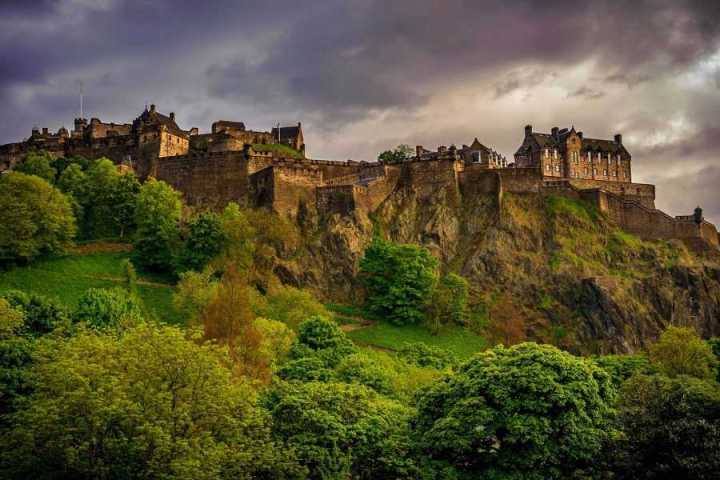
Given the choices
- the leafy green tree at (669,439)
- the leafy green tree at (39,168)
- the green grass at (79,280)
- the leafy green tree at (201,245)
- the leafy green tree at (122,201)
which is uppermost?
the leafy green tree at (39,168)

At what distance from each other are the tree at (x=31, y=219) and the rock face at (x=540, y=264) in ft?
72.6

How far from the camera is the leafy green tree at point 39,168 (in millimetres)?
98750

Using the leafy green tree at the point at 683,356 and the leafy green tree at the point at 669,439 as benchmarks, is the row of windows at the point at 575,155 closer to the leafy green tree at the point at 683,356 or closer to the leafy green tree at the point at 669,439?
the leafy green tree at the point at 683,356

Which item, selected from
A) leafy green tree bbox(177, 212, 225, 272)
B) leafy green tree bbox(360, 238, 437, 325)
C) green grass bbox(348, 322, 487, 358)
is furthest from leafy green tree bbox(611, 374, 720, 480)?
leafy green tree bbox(177, 212, 225, 272)

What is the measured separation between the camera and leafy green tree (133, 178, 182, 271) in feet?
281

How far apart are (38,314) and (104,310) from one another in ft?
29.4

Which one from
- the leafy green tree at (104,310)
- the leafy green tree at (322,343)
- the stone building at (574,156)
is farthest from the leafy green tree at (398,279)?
the stone building at (574,156)

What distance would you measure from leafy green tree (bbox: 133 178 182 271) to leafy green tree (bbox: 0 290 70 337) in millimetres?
29117

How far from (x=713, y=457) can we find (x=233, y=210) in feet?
199

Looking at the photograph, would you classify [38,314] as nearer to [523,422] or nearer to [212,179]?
[523,422]

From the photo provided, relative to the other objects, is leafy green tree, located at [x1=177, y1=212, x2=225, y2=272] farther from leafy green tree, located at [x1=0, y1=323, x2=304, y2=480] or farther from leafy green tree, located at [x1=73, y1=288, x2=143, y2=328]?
leafy green tree, located at [x1=0, y1=323, x2=304, y2=480]

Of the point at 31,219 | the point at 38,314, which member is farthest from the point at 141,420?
the point at 31,219

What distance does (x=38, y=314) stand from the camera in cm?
5344

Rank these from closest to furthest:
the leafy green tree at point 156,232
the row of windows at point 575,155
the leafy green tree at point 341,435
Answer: the leafy green tree at point 341,435 → the leafy green tree at point 156,232 → the row of windows at point 575,155
